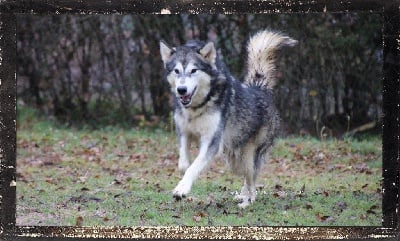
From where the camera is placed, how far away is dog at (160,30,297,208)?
230 inches

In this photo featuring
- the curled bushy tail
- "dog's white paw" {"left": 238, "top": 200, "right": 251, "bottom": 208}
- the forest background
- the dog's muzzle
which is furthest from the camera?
the forest background

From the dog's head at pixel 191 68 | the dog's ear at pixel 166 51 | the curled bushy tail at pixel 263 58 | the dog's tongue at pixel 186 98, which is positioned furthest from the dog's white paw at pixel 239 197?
the dog's ear at pixel 166 51

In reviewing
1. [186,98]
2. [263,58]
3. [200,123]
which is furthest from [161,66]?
[186,98]

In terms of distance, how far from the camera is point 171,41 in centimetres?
1095

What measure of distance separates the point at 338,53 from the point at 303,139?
1422 mm

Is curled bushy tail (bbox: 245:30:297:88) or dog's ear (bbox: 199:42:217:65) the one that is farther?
curled bushy tail (bbox: 245:30:297:88)

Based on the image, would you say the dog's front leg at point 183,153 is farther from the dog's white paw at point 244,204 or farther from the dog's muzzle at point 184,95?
the dog's white paw at point 244,204

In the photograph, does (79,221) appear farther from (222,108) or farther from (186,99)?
(222,108)

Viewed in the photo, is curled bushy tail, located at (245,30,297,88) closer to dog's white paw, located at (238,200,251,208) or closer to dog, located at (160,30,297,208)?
dog, located at (160,30,297,208)

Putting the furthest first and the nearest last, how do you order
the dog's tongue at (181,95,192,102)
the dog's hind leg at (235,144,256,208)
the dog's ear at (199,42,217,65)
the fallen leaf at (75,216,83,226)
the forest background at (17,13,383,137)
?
the forest background at (17,13,383,137)
the dog's hind leg at (235,144,256,208)
the dog's ear at (199,42,217,65)
the dog's tongue at (181,95,192,102)
the fallen leaf at (75,216,83,226)

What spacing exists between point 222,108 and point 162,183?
192 centimetres

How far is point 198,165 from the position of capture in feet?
18.6

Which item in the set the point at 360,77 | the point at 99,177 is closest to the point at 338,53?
the point at 360,77

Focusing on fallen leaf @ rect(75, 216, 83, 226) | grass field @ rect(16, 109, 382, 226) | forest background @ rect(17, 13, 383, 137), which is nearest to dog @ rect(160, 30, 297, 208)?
grass field @ rect(16, 109, 382, 226)
